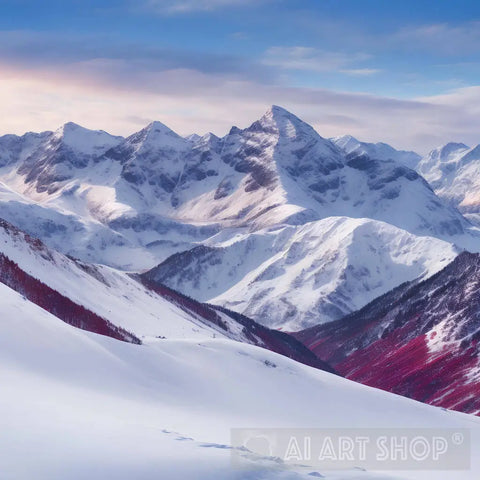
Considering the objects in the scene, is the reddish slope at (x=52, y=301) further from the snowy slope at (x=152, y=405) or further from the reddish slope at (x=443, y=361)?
the reddish slope at (x=443, y=361)

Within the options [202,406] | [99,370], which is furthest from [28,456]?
[202,406]

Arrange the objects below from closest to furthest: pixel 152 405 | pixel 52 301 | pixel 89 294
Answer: pixel 152 405 < pixel 52 301 < pixel 89 294

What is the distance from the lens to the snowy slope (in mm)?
28844

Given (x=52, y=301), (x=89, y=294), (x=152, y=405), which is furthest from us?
(x=89, y=294)

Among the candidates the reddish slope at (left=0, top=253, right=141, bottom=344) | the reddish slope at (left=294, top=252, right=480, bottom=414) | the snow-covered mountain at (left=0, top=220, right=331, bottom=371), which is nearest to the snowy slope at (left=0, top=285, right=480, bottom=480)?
the snow-covered mountain at (left=0, top=220, right=331, bottom=371)

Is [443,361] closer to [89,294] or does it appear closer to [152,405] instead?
[89,294]

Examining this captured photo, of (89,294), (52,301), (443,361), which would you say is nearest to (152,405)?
(52,301)

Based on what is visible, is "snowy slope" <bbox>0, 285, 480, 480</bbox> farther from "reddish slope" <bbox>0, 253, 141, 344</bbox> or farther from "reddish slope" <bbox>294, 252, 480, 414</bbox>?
"reddish slope" <bbox>294, 252, 480, 414</bbox>

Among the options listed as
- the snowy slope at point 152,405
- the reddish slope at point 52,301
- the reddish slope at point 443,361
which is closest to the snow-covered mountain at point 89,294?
the reddish slope at point 52,301

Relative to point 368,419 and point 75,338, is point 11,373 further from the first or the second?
point 368,419

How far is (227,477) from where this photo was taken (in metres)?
28.7

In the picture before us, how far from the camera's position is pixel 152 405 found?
48094 millimetres

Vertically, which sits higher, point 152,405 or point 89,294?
point 89,294

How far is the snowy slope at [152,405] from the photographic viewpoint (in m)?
28.8
